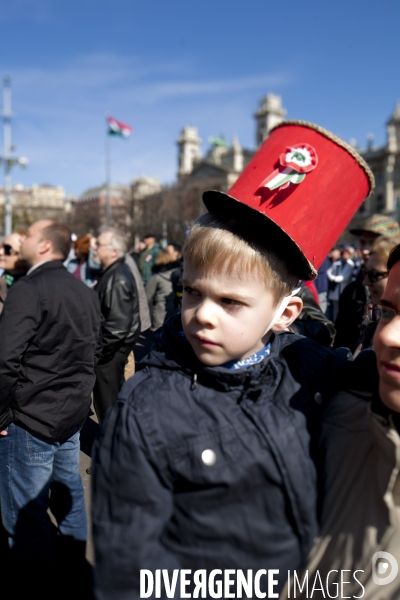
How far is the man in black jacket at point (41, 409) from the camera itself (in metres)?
2.66

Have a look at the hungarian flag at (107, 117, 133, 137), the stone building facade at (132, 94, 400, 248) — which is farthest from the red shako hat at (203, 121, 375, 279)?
the hungarian flag at (107, 117, 133, 137)

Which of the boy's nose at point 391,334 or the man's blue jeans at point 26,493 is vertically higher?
the boy's nose at point 391,334

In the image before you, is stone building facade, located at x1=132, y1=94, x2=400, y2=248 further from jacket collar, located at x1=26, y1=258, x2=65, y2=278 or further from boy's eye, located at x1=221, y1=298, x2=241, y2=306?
boy's eye, located at x1=221, y1=298, x2=241, y2=306

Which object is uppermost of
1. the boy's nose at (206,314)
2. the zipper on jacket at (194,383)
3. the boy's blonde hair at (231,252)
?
the boy's blonde hair at (231,252)

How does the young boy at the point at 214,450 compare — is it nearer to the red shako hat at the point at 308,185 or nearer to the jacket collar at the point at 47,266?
the red shako hat at the point at 308,185

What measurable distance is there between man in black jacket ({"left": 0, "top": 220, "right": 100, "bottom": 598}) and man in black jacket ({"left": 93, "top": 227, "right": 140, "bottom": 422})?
138 centimetres

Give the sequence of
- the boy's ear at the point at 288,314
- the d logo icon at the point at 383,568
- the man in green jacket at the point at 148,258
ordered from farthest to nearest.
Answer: the man in green jacket at the point at 148,258 → the boy's ear at the point at 288,314 → the d logo icon at the point at 383,568

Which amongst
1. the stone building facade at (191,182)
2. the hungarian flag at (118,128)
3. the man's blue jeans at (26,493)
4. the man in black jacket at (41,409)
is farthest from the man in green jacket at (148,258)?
the hungarian flag at (118,128)

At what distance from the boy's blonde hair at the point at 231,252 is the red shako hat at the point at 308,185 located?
0.58 metres

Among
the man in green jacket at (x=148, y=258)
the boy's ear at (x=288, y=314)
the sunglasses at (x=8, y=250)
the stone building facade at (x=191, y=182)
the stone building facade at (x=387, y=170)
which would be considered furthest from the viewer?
the stone building facade at (x=387, y=170)

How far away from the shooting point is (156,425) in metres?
1.22

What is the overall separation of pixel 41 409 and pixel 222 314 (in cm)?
178

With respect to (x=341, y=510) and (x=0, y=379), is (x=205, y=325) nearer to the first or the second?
(x=341, y=510)

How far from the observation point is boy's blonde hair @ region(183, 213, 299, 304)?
4.30ft
